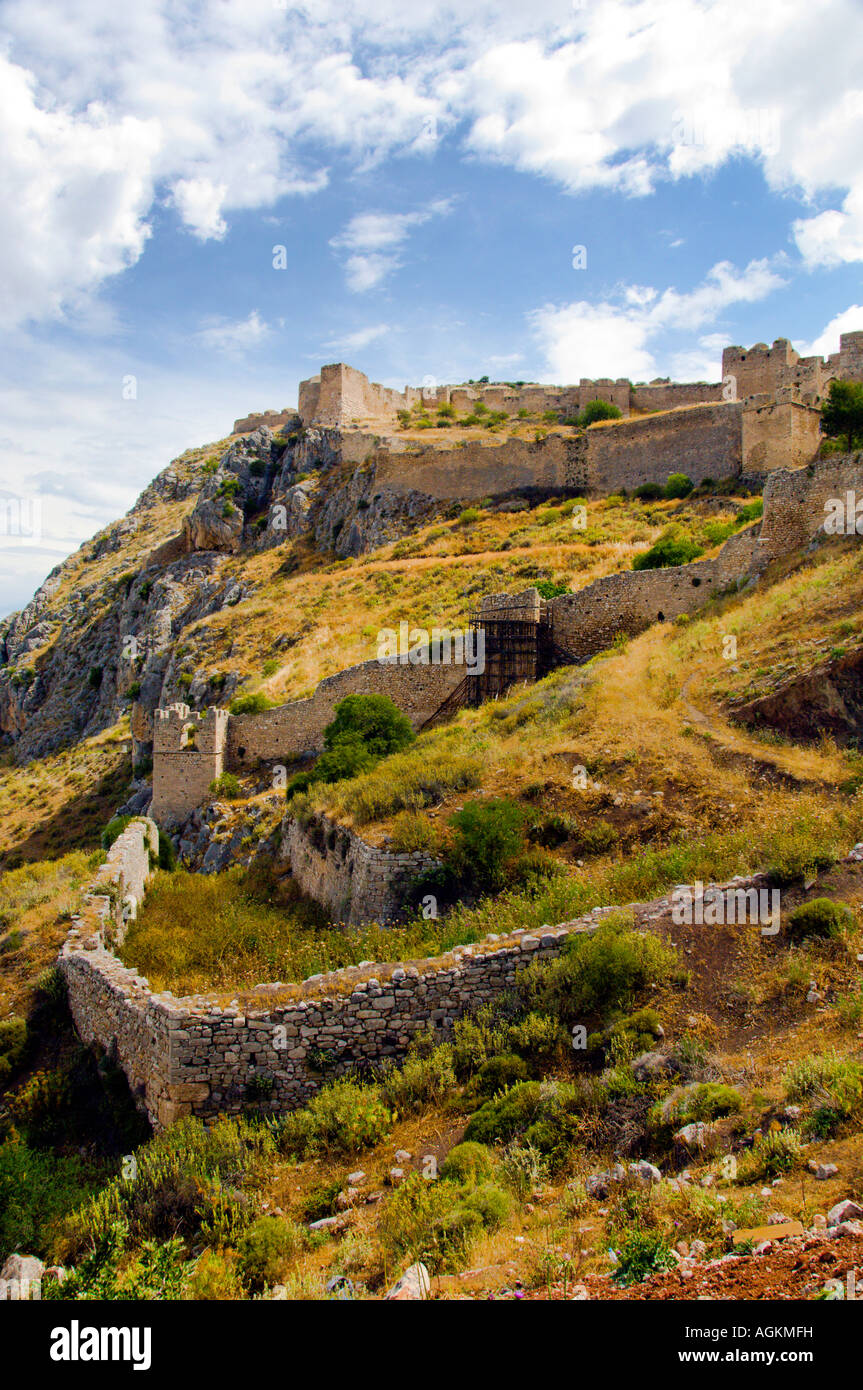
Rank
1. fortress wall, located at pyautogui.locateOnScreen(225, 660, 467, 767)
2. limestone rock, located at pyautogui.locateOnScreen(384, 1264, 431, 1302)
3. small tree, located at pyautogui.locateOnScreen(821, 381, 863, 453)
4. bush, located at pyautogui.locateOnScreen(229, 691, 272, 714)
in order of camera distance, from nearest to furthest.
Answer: limestone rock, located at pyautogui.locateOnScreen(384, 1264, 431, 1302) < fortress wall, located at pyautogui.locateOnScreen(225, 660, 467, 767) < bush, located at pyautogui.locateOnScreen(229, 691, 272, 714) < small tree, located at pyautogui.locateOnScreen(821, 381, 863, 453)

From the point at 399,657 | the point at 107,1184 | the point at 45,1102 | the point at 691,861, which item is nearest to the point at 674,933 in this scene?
the point at 691,861

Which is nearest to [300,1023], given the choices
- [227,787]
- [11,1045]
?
[11,1045]

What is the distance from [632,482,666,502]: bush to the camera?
3731 cm

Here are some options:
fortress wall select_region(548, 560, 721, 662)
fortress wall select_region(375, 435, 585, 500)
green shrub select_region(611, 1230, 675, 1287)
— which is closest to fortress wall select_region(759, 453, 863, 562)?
fortress wall select_region(548, 560, 721, 662)

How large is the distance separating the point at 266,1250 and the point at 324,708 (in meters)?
17.0

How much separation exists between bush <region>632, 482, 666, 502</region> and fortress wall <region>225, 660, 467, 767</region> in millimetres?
20668

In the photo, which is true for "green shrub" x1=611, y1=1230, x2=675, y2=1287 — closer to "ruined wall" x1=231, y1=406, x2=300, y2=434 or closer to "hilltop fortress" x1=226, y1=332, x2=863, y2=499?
"hilltop fortress" x1=226, y1=332, x2=863, y2=499

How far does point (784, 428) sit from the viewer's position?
92.2ft

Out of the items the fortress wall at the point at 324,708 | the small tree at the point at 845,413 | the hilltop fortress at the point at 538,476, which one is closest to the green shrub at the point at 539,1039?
the hilltop fortress at the point at 538,476

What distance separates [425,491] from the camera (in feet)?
146

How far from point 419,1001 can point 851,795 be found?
567cm

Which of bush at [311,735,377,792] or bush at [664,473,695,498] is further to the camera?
bush at [664,473,695,498]

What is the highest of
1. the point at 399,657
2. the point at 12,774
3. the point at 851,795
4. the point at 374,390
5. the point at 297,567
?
the point at 374,390

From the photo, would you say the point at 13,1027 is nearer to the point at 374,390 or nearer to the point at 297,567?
the point at 297,567
